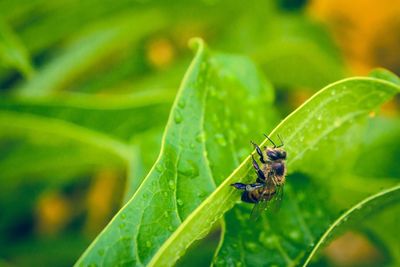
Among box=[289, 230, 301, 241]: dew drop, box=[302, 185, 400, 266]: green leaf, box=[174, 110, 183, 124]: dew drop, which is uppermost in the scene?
box=[174, 110, 183, 124]: dew drop

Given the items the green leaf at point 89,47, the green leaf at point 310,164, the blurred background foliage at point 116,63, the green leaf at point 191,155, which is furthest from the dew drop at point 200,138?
the green leaf at point 89,47

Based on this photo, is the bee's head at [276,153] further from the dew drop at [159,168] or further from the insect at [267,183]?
the dew drop at [159,168]

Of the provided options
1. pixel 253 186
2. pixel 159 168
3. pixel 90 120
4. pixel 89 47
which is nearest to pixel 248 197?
pixel 253 186

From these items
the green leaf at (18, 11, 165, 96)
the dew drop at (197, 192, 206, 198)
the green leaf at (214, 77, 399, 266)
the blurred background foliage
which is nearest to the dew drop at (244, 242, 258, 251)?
the green leaf at (214, 77, 399, 266)

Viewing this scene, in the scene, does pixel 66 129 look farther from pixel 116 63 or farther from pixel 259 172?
pixel 116 63

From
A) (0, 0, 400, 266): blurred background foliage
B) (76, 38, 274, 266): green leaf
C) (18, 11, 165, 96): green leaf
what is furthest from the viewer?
(18, 11, 165, 96): green leaf

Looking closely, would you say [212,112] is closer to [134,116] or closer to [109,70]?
[134,116]

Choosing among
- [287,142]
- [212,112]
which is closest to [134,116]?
[212,112]

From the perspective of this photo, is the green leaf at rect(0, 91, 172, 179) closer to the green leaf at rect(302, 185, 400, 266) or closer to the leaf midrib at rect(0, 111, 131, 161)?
the leaf midrib at rect(0, 111, 131, 161)

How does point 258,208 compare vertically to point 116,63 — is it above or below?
below
